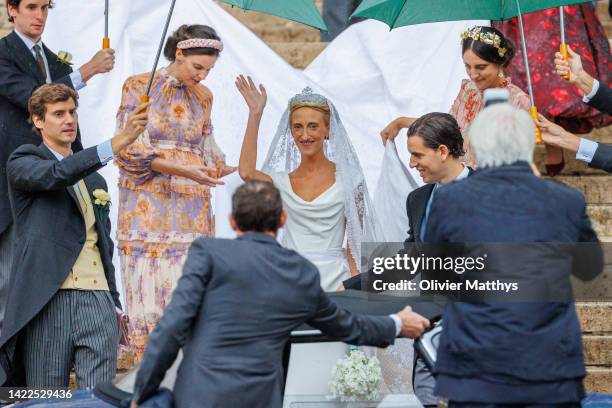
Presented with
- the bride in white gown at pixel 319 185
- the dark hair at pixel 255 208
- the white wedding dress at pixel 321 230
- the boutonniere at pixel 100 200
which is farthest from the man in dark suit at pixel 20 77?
the dark hair at pixel 255 208

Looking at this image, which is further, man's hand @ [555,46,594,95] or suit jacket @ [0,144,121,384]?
man's hand @ [555,46,594,95]

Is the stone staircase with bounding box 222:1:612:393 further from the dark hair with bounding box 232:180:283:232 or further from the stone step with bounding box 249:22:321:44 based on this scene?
the dark hair with bounding box 232:180:283:232

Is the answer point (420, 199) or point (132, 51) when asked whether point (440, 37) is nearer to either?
point (132, 51)

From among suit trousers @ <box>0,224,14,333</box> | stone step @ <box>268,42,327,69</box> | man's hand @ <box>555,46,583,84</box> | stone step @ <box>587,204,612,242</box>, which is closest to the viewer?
man's hand @ <box>555,46,583,84</box>

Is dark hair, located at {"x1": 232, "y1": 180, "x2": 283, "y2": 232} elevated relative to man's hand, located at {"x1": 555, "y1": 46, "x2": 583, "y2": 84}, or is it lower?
lower

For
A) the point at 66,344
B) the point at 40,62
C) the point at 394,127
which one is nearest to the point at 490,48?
the point at 394,127

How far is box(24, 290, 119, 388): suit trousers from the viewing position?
5762 mm

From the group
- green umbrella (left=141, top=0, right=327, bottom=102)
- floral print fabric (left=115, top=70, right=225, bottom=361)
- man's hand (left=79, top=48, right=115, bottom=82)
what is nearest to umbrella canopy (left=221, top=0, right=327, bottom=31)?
green umbrella (left=141, top=0, right=327, bottom=102)

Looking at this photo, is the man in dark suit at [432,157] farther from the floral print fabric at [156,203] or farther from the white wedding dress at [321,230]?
the floral print fabric at [156,203]

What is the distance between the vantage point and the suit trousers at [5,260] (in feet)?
21.1

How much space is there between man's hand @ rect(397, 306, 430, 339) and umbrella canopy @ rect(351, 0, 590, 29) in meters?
2.63

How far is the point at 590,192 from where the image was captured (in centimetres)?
788

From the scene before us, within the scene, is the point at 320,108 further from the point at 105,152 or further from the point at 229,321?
the point at 229,321

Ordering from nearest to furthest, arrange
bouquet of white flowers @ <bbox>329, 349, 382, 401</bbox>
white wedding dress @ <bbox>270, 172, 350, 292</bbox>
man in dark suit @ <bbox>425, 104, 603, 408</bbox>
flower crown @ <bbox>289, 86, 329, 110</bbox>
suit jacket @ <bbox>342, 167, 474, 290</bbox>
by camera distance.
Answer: man in dark suit @ <bbox>425, 104, 603, 408</bbox> < bouquet of white flowers @ <bbox>329, 349, 382, 401</bbox> < suit jacket @ <bbox>342, 167, 474, 290</bbox> < white wedding dress @ <bbox>270, 172, 350, 292</bbox> < flower crown @ <bbox>289, 86, 329, 110</bbox>
